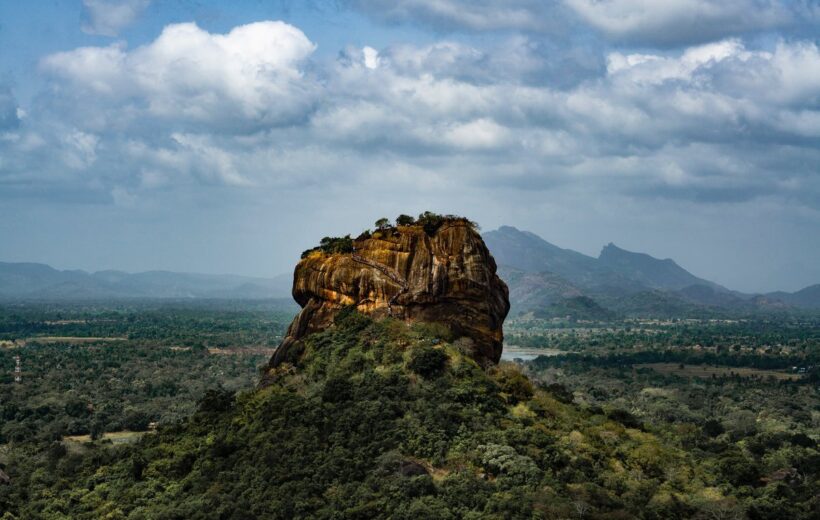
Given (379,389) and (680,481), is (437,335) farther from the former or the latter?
(680,481)

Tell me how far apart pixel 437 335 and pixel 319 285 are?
406 inches

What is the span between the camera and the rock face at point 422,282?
2112 inches

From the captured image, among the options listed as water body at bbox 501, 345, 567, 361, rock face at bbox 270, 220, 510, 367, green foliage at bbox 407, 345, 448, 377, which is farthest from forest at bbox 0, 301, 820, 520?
water body at bbox 501, 345, 567, 361

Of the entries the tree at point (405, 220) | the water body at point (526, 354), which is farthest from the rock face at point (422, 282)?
the water body at point (526, 354)

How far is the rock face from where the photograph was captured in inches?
2112

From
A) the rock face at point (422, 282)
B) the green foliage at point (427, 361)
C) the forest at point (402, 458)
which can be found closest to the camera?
the forest at point (402, 458)

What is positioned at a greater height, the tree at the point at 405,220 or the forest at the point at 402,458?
the tree at the point at 405,220

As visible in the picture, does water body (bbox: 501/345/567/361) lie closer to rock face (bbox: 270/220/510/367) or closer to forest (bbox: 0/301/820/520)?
forest (bbox: 0/301/820/520)

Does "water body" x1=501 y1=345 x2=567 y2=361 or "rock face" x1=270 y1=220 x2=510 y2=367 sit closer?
"rock face" x1=270 y1=220 x2=510 y2=367

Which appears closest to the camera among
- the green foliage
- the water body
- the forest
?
the forest

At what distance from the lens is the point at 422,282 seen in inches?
2121

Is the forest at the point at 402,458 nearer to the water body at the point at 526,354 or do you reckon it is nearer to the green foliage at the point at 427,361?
the green foliage at the point at 427,361

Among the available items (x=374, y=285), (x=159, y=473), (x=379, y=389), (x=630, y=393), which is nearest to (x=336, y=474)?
(x=379, y=389)

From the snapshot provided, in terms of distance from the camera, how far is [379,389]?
1855 inches
